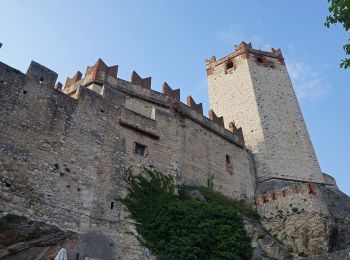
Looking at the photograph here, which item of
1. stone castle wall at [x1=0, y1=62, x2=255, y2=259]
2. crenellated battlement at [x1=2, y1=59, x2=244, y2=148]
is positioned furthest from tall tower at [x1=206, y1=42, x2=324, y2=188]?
stone castle wall at [x1=0, y1=62, x2=255, y2=259]

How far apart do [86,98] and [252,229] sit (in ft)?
26.2

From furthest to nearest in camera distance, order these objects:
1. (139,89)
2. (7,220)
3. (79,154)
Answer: (139,89) → (79,154) → (7,220)

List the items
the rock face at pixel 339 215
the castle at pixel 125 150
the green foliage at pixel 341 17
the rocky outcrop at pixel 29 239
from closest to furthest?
the green foliage at pixel 341 17 < the rocky outcrop at pixel 29 239 < the castle at pixel 125 150 < the rock face at pixel 339 215

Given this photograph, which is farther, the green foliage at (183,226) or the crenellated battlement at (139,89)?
the crenellated battlement at (139,89)

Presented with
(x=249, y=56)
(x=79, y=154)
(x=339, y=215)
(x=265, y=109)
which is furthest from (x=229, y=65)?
(x=79, y=154)

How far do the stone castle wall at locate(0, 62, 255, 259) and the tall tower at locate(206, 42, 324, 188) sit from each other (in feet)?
19.2

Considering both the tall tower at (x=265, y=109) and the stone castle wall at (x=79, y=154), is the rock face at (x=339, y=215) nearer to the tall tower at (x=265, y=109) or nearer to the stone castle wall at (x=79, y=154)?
the tall tower at (x=265, y=109)

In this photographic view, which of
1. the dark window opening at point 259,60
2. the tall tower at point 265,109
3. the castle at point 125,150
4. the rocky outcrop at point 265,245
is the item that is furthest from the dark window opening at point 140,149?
the dark window opening at point 259,60

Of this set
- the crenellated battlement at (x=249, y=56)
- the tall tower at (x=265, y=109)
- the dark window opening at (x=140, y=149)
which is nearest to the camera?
the dark window opening at (x=140, y=149)

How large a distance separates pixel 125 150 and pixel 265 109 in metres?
12.0

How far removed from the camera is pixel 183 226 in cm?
1198

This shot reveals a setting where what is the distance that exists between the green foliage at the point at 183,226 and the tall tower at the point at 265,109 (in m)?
8.32

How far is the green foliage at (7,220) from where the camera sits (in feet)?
31.2

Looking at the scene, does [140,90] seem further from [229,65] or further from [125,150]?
[229,65]
